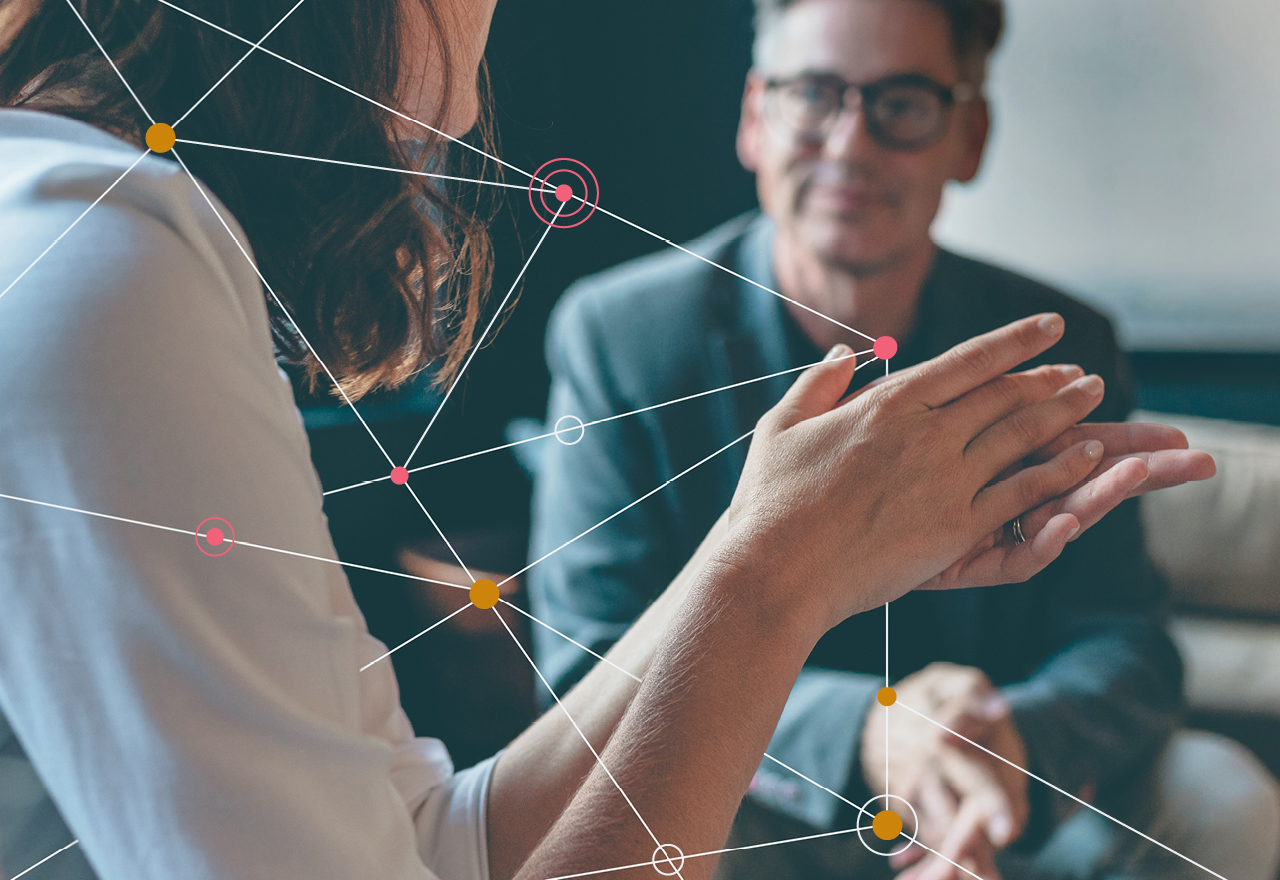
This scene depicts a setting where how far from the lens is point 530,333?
1.63 ft

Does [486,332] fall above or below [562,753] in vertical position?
above

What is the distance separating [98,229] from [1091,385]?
0.39m

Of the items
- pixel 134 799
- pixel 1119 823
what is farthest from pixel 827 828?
pixel 134 799

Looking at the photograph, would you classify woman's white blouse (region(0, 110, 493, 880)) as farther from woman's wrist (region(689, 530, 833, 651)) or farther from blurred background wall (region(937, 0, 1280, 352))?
blurred background wall (region(937, 0, 1280, 352))

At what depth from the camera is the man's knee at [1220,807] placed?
515mm

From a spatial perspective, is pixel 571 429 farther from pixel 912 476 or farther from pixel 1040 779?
pixel 1040 779

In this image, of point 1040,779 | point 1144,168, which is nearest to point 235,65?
point 1144,168

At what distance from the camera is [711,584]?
1.08 ft

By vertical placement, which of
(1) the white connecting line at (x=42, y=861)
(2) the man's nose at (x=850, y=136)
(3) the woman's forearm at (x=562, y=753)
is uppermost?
(2) the man's nose at (x=850, y=136)

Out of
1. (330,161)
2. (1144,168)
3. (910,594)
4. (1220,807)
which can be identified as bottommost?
(1220,807)

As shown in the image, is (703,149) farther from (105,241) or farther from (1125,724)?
(1125,724)

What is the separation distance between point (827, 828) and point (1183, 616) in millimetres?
281

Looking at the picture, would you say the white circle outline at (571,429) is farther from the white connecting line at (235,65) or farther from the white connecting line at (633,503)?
the white connecting line at (235,65)

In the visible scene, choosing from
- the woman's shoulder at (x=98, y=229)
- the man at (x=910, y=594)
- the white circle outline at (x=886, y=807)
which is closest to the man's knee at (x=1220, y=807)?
the man at (x=910, y=594)
